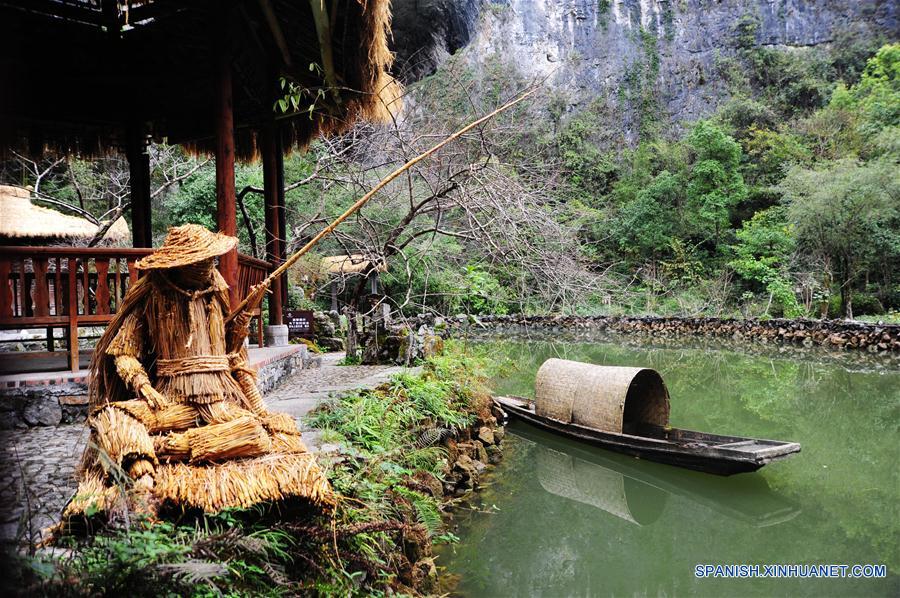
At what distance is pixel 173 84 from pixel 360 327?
14.7ft

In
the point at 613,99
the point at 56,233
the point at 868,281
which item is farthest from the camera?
the point at 613,99

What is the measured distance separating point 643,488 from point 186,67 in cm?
683

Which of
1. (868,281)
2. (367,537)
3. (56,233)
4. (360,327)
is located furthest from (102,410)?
(868,281)

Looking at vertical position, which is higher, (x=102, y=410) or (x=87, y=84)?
(x=87, y=84)

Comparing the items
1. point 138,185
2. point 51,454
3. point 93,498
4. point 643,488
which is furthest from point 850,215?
point 93,498

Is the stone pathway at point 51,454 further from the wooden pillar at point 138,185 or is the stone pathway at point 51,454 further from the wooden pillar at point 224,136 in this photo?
the wooden pillar at point 138,185

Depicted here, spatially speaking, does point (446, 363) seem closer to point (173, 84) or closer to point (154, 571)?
point (173, 84)

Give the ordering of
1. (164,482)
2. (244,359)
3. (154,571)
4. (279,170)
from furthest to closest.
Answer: (279,170)
(244,359)
(164,482)
(154,571)

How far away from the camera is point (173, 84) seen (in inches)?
262

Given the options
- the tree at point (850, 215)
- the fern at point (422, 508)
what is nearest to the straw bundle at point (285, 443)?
the fern at point (422, 508)

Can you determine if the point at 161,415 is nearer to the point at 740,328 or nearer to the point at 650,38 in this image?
the point at 740,328

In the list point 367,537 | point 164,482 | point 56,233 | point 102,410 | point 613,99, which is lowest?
point 367,537

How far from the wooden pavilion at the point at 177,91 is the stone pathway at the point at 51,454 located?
0.84m

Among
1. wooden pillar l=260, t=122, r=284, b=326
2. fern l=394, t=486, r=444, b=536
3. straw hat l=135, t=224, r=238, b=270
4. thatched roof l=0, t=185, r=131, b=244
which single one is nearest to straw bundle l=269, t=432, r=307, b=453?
straw hat l=135, t=224, r=238, b=270
